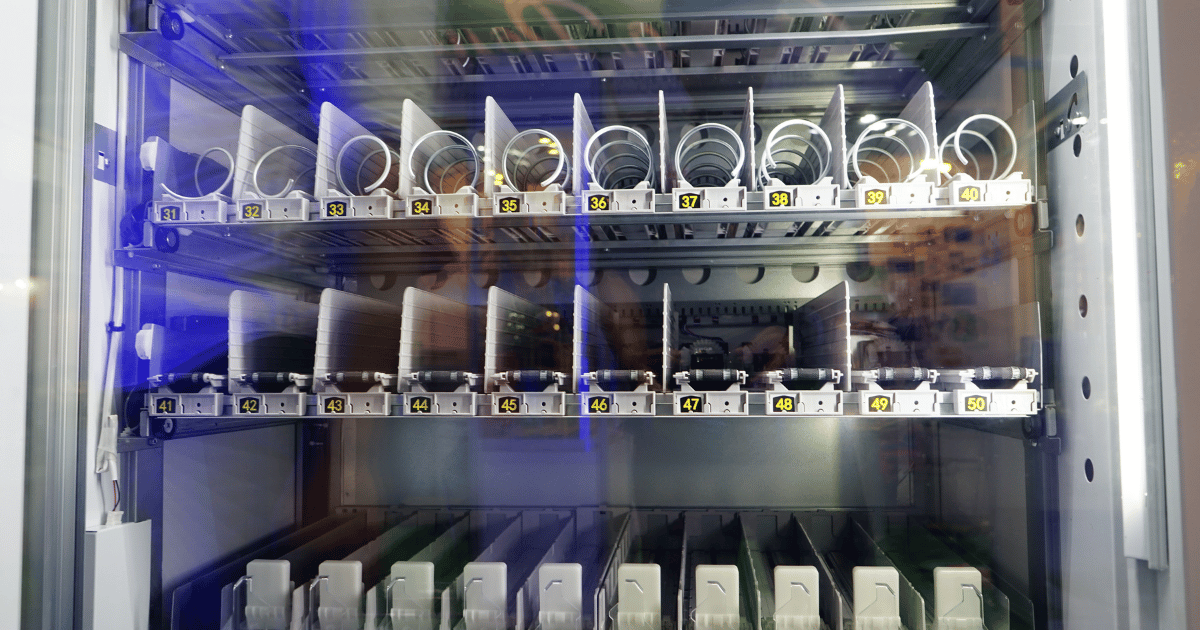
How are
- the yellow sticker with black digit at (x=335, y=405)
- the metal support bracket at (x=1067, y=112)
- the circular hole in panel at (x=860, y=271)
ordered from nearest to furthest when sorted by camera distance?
1. the metal support bracket at (x=1067, y=112)
2. the yellow sticker with black digit at (x=335, y=405)
3. the circular hole in panel at (x=860, y=271)

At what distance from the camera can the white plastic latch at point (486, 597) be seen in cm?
151

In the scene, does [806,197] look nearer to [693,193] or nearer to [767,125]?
[693,193]

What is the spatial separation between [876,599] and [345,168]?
171 cm

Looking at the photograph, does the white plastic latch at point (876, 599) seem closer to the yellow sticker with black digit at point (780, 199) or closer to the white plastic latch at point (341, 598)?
the yellow sticker with black digit at point (780, 199)

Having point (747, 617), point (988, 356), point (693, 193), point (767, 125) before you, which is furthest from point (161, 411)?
point (988, 356)

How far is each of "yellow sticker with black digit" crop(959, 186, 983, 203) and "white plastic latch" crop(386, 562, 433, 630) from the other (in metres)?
1.50

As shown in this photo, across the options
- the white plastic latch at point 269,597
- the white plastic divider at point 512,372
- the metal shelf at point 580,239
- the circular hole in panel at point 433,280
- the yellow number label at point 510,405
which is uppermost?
the metal shelf at point 580,239

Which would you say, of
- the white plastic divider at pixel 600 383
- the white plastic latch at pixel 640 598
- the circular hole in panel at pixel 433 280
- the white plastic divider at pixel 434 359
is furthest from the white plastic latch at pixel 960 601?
the circular hole in panel at pixel 433 280

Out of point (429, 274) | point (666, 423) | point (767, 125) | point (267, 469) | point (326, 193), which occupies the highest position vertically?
point (767, 125)

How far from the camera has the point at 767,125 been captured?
2.12 m

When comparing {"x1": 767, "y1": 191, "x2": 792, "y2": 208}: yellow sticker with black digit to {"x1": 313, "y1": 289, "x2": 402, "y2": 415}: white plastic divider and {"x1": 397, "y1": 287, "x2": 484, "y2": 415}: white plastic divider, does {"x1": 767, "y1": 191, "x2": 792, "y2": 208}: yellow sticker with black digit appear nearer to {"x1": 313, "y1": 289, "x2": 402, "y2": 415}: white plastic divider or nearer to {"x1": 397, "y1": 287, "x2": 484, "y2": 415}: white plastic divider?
{"x1": 397, "y1": 287, "x2": 484, "y2": 415}: white plastic divider

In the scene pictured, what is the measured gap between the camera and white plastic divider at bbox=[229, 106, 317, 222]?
1.52m

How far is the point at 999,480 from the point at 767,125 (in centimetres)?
127

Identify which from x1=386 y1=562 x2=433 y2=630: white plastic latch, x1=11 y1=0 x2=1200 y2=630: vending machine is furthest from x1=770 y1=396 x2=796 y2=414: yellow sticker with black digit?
x1=386 y1=562 x2=433 y2=630: white plastic latch
